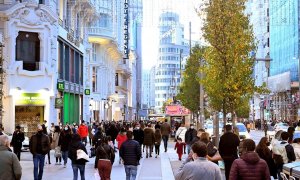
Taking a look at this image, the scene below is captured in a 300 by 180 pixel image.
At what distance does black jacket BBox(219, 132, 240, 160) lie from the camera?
49.0 ft

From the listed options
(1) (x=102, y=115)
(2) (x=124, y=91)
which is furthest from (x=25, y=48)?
(2) (x=124, y=91)

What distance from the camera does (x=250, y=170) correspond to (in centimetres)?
838

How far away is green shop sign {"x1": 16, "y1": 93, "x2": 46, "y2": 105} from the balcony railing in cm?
2581

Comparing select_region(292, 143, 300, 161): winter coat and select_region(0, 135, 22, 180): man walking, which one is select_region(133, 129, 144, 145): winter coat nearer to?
Result: select_region(292, 143, 300, 161): winter coat

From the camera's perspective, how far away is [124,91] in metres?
110

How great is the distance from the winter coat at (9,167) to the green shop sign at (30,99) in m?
29.1

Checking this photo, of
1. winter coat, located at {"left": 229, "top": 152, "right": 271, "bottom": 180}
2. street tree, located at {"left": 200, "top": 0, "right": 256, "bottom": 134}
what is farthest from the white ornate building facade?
winter coat, located at {"left": 229, "top": 152, "right": 271, "bottom": 180}

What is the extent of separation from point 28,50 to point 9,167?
98.5 feet

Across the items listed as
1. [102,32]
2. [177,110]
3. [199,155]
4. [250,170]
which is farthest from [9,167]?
[102,32]

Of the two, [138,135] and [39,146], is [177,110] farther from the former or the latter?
[39,146]

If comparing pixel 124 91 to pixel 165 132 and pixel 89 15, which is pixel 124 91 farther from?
pixel 165 132

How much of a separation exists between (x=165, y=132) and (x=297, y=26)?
4254 centimetres

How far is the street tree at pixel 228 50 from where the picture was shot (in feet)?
80.4

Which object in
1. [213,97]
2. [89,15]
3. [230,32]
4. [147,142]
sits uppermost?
[89,15]
